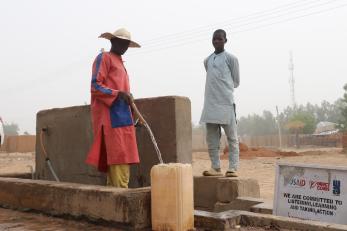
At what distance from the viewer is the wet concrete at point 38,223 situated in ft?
10.8

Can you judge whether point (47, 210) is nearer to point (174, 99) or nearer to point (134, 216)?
point (134, 216)

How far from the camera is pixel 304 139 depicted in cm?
4688

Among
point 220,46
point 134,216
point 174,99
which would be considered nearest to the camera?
point 134,216

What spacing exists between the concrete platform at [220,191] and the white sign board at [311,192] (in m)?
0.81

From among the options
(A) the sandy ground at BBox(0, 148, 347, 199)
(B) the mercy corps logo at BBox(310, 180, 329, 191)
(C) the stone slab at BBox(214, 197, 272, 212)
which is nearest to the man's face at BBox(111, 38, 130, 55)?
(C) the stone slab at BBox(214, 197, 272, 212)

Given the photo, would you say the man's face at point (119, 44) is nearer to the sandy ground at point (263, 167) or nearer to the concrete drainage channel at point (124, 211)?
the concrete drainage channel at point (124, 211)

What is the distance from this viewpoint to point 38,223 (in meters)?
3.49

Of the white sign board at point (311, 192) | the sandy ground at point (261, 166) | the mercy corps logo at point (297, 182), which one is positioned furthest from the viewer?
the sandy ground at point (261, 166)

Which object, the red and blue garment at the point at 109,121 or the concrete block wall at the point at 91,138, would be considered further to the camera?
the concrete block wall at the point at 91,138

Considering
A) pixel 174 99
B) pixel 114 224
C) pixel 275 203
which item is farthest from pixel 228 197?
pixel 114 224

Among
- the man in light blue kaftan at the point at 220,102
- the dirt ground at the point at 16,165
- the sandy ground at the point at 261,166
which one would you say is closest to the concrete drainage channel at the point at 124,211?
the man in light blue kaftan at the point at 220,102

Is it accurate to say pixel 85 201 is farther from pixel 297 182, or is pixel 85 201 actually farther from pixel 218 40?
pixel 218 40

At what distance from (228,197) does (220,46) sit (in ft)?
5.56

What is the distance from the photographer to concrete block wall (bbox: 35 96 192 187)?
4348mm
